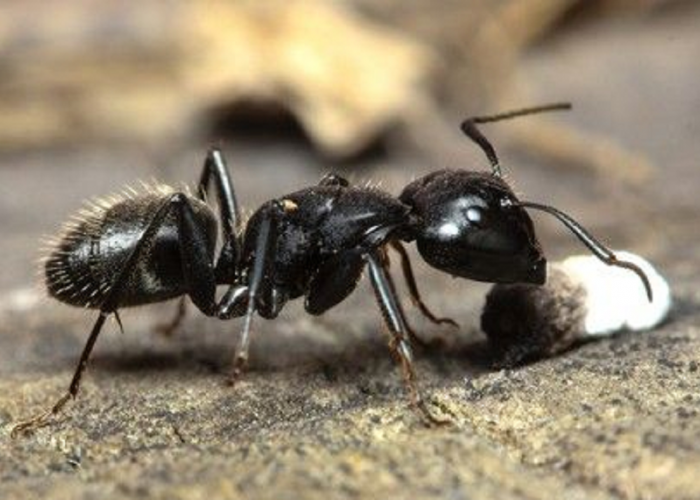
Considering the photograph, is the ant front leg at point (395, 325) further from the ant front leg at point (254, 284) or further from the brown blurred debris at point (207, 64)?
the brown blurred debris at point (207, 64)

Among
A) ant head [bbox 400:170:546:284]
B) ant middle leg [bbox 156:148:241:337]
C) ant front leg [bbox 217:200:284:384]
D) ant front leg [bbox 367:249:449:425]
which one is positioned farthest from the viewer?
ant middle leg [bbox 156:148:241:337]

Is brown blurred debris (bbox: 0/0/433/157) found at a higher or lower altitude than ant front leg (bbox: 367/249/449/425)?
higher

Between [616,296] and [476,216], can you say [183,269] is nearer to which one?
[476,216]

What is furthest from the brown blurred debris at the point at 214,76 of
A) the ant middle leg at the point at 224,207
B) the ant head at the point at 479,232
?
the ant head at the point at 479,232

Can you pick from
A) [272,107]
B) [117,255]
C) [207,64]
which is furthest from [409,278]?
[272,107]

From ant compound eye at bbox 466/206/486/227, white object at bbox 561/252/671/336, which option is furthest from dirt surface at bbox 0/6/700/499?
ant compound eye at bbox 466/206/486/227

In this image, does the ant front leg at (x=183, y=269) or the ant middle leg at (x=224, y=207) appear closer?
the ant front leg at (x=183, y=269)

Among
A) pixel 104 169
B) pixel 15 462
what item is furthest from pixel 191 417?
pixel 104 169

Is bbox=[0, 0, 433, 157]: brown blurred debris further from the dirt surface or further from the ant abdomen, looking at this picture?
the ant abdomen
